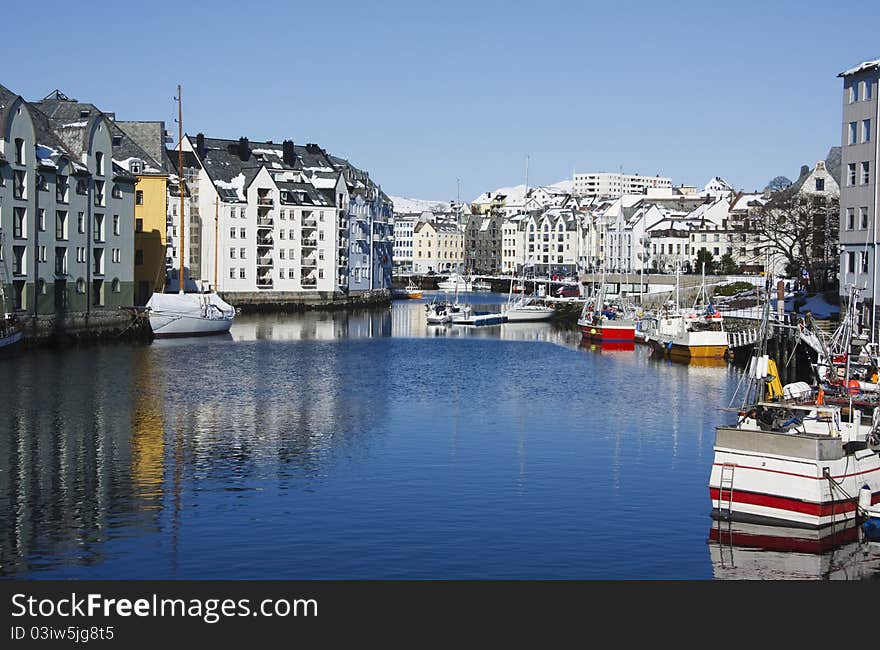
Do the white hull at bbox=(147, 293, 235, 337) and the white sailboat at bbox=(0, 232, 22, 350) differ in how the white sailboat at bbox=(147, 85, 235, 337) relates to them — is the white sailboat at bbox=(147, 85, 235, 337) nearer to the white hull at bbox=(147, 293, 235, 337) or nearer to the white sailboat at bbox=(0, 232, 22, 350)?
the white hull at bbox=(147, 293, 235, 337)

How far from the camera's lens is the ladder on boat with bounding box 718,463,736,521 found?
2496 centimetres

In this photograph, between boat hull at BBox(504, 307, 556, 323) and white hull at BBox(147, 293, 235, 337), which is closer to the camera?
white hull at BBox(147, 293, 235, 337)

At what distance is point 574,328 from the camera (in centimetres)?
10544

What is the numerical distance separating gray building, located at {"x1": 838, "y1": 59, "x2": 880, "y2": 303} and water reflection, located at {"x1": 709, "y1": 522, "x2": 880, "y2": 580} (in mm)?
35253

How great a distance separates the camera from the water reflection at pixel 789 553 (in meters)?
22.9

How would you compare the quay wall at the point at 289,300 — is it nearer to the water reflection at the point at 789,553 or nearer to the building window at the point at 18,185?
the building window at the point at 18,185

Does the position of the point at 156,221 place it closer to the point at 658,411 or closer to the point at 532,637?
the point at 658,411

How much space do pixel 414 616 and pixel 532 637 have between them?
2.01 m

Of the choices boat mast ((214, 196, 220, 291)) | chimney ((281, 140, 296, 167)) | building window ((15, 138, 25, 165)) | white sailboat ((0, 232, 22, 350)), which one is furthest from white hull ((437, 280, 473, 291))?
white sailboat ((0, 232, 22, 350))

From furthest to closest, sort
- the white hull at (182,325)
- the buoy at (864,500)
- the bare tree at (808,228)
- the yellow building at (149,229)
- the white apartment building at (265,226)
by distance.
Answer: the white apartment building at (265,226) < the yellow building at (149,229) < the bare tree at (808,228) < the white hull at (182,325) < the buoy at (864,500)

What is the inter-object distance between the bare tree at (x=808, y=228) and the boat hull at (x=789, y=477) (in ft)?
210

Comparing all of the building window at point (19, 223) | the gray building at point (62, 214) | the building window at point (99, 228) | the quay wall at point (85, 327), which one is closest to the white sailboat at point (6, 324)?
the gray building at point (62, 214)

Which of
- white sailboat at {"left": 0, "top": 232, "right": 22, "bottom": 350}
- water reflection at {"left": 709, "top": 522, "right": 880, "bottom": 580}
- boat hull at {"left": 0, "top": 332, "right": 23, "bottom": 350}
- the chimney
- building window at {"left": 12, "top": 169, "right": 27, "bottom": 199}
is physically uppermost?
the chimney

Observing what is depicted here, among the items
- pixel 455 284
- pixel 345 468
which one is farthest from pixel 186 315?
pixel 455 284
